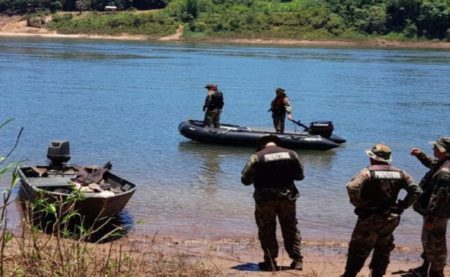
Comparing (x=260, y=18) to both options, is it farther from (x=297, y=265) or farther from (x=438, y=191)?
(x=438, y=191)

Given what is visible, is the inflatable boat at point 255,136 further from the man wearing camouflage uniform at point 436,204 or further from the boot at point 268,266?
the man wearing camouflage uniform at point 436,204

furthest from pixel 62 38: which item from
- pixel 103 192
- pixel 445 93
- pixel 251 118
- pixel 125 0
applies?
pixel 103 192

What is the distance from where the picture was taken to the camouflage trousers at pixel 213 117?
67.7ft

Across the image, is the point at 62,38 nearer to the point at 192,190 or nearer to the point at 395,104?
the point at 395,104

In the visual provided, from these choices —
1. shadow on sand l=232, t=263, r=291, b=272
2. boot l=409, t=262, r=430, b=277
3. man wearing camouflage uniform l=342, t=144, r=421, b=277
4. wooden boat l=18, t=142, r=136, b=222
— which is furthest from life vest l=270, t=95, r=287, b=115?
man wearing camouflage uniform l=342, t=144, r=421, b=277

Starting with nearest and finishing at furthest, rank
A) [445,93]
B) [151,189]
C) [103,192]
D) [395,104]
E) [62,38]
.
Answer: [103,192]
[151,189]
[395,104]
[445,93]
[62,38]

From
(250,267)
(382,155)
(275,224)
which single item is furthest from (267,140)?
(250,267)

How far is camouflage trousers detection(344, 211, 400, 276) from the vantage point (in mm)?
7605

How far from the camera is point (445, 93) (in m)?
38.8

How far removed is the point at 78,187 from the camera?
10.5 m

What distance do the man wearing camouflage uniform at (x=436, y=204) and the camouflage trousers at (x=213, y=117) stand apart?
12.6 m

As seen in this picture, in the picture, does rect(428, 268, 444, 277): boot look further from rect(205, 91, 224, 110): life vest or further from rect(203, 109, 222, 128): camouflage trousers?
rect(203, 109, 222, 128): camouflage trousers

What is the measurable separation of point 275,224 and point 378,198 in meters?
1.41

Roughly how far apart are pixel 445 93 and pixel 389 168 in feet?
108
